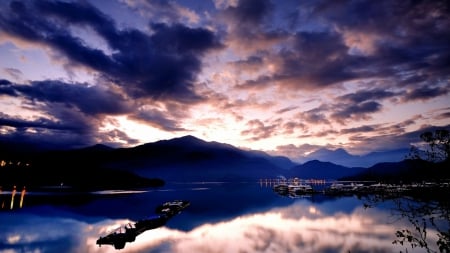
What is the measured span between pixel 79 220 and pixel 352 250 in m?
57.7

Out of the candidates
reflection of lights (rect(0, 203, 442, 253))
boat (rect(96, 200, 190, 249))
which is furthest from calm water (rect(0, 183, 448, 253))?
boat (rect(96, 200, 190, 249))

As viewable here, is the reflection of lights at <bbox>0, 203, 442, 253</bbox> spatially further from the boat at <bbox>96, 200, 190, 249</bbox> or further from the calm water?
the boat at <bbox>96, 200, 190, 249</bbox>

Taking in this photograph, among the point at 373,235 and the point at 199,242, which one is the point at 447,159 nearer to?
the point at 199,242

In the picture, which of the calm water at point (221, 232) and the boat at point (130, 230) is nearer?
the boat at point (130, 230)

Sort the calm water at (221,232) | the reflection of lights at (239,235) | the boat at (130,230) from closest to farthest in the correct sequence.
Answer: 1. the boat at (130,230)
2. the calm water at (221,232)
3. the reflection of lights at (239,235)

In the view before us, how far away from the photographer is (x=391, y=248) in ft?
136

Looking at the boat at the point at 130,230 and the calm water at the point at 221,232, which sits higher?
the boat at the point at 130,230

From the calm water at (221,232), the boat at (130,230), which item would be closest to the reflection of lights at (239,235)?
the calm water at (221,232)

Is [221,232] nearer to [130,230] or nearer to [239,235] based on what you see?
[239,235]

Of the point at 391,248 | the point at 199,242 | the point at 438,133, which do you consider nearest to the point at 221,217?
the point at 199,242

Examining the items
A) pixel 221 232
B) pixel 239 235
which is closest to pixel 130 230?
pixel 221 232

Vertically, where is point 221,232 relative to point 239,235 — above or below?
below

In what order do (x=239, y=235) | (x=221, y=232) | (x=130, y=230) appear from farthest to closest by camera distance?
1. (x=221, y=232)
2. (x=239, y=235)
3. (x=130, y=230)

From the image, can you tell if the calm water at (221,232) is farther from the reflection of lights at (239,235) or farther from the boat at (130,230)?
the boat at (130,230)
